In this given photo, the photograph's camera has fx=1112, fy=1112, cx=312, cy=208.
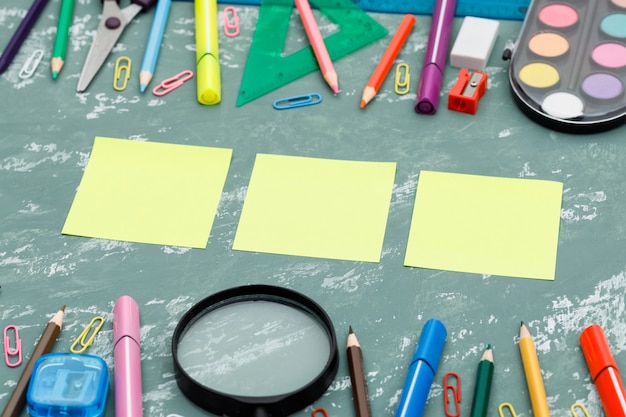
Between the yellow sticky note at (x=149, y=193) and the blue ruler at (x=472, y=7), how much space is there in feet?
1.36

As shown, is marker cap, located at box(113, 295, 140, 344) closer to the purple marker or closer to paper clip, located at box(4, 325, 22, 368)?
paper clip, located at box(4, 325, 22, 368)

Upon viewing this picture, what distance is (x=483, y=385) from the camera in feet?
4.40

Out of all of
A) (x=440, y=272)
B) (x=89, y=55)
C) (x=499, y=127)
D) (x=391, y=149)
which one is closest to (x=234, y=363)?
(x=440, y=272)

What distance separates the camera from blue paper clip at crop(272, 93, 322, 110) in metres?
1.75

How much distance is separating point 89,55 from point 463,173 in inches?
26.0

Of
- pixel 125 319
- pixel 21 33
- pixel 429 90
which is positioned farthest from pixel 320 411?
pixel 21 33

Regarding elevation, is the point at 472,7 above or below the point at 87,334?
above

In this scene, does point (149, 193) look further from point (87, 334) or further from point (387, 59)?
point (387, 59)

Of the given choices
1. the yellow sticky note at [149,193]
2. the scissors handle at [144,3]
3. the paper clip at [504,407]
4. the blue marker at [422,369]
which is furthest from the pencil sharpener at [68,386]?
the scissors handle at [144,3]

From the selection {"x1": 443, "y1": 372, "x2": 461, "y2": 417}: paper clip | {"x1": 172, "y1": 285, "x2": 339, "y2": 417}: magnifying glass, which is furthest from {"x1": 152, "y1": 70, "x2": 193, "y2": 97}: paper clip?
{"x1": 443, "y1": 372, "x2": 461, "y2": 417}: paper clip

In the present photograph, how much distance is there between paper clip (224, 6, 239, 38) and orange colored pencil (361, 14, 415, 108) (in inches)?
10.3

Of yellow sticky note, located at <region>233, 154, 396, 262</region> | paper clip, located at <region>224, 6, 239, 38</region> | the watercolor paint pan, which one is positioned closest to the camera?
yellow sticky note, located at <region>233, 154, 396, 262</region>

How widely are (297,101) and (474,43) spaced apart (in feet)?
0.97

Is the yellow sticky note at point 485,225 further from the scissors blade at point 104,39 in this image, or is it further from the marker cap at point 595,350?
the scissors blade at point 104,39
